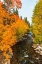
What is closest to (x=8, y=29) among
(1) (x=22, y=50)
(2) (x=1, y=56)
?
(2) (x=1, y=56)

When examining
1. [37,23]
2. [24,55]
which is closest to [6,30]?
[37,23]

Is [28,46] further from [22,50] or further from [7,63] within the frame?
[7,63]

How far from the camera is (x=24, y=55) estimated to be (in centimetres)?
4684

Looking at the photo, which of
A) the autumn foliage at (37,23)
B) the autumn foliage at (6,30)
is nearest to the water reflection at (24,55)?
the autumn foliage at (6,30)

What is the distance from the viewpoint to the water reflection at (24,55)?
4338 cm

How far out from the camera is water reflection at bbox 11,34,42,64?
142ft

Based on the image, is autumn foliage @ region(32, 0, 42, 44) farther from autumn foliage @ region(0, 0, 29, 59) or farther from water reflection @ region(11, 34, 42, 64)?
water reflection @ region(11, 34, 42, 64)

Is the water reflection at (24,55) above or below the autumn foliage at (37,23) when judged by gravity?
below

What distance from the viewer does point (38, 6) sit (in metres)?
41.5

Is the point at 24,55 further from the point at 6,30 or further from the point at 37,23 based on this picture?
the point at 37,23

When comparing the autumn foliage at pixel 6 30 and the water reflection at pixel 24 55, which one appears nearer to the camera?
the autumn foliage at pixel 6 30

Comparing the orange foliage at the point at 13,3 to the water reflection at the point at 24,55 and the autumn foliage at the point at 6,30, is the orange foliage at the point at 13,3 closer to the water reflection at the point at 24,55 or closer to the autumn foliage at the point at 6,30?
the autumn foliage at the point at 6,30

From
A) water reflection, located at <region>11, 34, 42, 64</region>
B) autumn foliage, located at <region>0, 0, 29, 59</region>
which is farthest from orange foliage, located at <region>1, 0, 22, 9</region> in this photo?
water reflection, located at <region>11, 34, 42, 64</region>

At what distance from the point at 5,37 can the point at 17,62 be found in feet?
21.1
